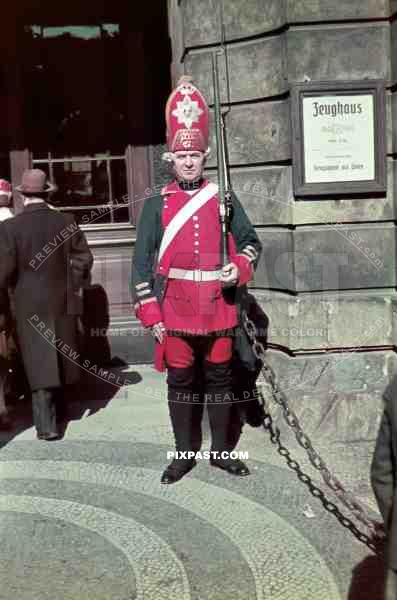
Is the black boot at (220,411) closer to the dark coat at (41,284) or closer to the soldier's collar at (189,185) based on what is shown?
the soldier's collar at (189,185)

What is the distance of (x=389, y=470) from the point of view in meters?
2.56

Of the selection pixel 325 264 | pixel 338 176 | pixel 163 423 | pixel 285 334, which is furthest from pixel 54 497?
pixel 338 176

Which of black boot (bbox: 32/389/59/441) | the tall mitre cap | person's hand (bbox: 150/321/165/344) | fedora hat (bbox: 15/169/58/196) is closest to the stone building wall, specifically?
the tall mitre cap

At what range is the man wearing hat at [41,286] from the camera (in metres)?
5.56

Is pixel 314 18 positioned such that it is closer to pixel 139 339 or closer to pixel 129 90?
pixel 129 90

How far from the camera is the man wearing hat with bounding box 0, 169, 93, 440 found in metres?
5.56

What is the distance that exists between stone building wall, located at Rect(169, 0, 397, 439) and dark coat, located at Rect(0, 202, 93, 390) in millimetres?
1401

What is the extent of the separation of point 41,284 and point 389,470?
11.8 feet

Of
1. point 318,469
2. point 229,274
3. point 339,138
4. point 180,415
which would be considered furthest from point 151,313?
point 339,138

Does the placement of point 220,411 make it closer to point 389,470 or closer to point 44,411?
point 44,411

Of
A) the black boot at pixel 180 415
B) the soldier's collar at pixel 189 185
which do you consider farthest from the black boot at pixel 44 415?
the soldier's collar at pixel 189 185

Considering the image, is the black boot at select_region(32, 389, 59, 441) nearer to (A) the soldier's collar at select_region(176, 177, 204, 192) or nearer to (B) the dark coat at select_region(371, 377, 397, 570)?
(A) the soldier's collar at select_region(176, 177, 204, 192)

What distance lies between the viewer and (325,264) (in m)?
5.41

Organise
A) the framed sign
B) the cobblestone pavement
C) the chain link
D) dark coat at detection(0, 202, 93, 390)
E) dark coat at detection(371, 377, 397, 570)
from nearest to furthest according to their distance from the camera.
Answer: dark coat at detection(371, 377, 397, 570)
the cobblestone pavement
the chain link
the framed sign
dark coat at detection(0, 202, 93, 390)
